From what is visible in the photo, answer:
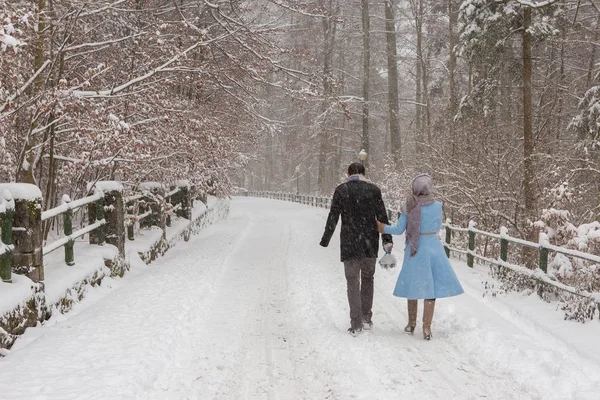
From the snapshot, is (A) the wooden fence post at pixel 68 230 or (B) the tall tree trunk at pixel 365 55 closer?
(A) the wooden fence post at pixel 68 230

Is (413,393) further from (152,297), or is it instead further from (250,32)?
(250,32)

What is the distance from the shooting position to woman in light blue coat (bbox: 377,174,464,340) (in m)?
5.81

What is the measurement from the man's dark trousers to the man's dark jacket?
110mm

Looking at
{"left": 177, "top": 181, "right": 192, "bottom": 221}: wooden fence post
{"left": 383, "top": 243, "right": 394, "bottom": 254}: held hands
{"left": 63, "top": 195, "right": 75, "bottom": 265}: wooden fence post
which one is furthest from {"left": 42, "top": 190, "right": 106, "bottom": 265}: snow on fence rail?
{"left": 177, "top": 181, "right": 192, "bottom": 221}: wooden fence post

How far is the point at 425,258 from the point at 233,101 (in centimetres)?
1179

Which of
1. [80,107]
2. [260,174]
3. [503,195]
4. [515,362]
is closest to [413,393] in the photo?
[515,362]

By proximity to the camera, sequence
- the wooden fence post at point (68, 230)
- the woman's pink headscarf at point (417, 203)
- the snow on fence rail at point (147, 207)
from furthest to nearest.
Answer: the snow on fence rail at point (147, 207), the wooden fence post at point (68, 230), the woman's pink headscarf at point (417, 203)

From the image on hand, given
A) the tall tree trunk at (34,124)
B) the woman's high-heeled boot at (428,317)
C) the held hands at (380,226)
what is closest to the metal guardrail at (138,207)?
the tall tree trunk at (34,124)

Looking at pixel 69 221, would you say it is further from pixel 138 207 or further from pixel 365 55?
pixel 365 55

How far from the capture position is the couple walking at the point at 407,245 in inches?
230

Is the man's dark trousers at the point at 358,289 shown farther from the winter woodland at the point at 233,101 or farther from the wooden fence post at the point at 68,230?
the wooden fence post at the point at 68,230

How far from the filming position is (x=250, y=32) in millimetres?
8961

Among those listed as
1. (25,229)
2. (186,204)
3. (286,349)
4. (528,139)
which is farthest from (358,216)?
(186,204)

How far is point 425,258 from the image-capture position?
585 centimetres
